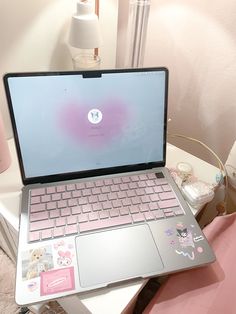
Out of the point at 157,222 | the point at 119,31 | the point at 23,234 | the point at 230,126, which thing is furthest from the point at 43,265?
the point at 119,31

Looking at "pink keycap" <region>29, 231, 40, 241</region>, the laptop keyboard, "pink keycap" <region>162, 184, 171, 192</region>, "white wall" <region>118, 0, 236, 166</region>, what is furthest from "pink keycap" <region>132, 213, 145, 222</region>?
"white wall" <region>118, 0, 236, 166</region>

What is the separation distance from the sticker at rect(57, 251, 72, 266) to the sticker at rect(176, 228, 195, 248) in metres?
0.22

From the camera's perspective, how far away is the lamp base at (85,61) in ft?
2.71

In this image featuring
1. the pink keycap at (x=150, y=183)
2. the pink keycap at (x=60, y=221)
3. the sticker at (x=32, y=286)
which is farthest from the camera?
the pink keycap at (x=150, y=183)

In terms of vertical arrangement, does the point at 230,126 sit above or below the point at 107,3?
below

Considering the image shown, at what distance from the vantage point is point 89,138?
2.15 feet

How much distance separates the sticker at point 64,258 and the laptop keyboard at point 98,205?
0.13ft

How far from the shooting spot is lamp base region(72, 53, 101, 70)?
2.71 feet

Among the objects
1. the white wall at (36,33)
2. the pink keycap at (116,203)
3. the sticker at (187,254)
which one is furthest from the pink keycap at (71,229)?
the white wall at (36,33)

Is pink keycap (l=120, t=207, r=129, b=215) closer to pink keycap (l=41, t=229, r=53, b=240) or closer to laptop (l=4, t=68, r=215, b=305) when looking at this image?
laptop (l=4, t=68, r=215, b=305)

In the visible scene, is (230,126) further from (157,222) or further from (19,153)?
(19,153)

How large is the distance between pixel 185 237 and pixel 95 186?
236 mm

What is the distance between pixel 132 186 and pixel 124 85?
0.79 ft

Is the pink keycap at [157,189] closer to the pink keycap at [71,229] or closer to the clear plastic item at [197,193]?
the clear plastic item at [197,193]
